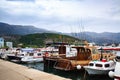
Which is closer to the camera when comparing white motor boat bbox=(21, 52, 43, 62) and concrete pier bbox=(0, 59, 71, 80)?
concrete pier bbox=(0, 59, 71, 80)

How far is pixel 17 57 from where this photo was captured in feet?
158

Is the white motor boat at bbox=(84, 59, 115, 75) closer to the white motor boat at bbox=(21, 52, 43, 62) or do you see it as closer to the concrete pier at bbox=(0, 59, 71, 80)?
the concrete pier at bbox=(0, 59, 71, 80)

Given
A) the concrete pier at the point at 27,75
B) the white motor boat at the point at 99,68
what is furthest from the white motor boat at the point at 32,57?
the concrete pier at the point at 27,75

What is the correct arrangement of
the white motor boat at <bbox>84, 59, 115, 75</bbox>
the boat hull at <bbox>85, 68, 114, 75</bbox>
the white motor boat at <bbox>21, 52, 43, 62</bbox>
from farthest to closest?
the white motor boat at <bbox>21, 52, 43, 62</bbox> → the boat hull at <bbox>85, 68, 114, 75</bbox> → the white motor boat at <bbox>84, 59, 115, 75</bbox>

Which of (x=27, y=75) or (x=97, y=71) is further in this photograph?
(x=97, y=71)

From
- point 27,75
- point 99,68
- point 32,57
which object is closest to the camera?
point 27,75

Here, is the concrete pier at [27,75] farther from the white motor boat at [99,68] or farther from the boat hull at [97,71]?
the boat hull at [97,71]

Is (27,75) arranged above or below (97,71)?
above

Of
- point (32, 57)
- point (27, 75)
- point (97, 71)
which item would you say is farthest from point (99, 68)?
point (32, 57)

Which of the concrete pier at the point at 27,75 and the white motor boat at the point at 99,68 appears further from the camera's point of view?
the white motor boat at the point at 99,68

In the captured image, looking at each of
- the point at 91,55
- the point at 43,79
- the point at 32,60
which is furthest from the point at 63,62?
the point at 43,79

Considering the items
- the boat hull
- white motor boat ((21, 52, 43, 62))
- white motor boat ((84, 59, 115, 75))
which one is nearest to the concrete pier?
white motor boat ((84, 59, 115, 75))

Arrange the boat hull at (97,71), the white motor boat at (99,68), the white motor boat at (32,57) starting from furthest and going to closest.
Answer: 1. the white motor boat at (32,57)
2. the boat hull at (97,71)
3. the white motor boat at (99,68)

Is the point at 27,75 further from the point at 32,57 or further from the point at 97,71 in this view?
the point at 32,57
